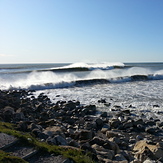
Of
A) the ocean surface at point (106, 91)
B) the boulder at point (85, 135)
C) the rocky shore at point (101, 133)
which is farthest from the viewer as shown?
the ocean surface at point (106, 91)

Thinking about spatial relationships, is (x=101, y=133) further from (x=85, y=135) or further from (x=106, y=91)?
(x=106, y=91)

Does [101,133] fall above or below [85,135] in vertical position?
below

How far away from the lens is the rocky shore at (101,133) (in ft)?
21.4

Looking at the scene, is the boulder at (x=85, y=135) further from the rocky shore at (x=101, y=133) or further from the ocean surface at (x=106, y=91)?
Answer: the ocean surface at (x=106, y=91)

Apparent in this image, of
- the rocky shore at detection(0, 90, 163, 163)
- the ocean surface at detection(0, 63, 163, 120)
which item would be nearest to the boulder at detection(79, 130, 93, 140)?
the rocky shore at detection(0, 90, 163, 163)

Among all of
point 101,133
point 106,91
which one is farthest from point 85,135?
point 106,91

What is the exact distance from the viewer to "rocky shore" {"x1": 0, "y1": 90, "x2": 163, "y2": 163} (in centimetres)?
652

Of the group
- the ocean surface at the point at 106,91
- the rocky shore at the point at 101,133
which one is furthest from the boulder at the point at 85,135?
the ocean surface at the point at 106,91

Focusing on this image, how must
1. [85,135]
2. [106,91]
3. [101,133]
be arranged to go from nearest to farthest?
1. [85,135]
2. [101,133]
3. [106,91]

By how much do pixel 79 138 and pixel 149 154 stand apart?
106 inches

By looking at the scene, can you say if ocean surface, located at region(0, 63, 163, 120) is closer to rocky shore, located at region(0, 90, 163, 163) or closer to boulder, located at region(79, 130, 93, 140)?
rocky shore, located at region(0, 90, 163, 163)

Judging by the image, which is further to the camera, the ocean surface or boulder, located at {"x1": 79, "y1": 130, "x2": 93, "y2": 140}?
the ocean surface

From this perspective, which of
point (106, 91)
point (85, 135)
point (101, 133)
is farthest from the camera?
point (106, 91)

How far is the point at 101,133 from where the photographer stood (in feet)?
32.3
